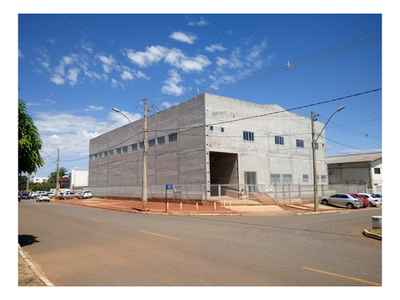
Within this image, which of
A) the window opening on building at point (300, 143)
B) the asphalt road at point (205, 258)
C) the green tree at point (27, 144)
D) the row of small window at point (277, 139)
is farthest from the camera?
the window opening on building at point (300, 143)

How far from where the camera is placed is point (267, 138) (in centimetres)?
4038

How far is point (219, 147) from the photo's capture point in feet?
113

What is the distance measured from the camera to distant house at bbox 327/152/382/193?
2108 inches

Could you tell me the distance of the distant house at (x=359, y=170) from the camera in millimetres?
53531

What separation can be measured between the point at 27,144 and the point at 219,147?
2654cm

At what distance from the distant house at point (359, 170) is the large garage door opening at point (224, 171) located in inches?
1085

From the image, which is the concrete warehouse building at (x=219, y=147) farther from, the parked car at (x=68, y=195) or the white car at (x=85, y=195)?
the parked car at (x=68, y=195)

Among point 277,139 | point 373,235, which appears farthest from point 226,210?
point 277,139

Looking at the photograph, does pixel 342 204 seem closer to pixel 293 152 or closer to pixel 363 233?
pixel 293 152

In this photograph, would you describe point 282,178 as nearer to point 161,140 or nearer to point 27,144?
point 161,140

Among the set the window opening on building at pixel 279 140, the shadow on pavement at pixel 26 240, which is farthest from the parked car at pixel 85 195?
the shadow on pavement at pixel 26 240

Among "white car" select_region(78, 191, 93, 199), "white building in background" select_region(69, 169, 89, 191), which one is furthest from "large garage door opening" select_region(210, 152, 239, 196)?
"white building in background" select_region(69, 169, 89, 191)

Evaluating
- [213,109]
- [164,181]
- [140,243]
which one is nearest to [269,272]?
[140,243]

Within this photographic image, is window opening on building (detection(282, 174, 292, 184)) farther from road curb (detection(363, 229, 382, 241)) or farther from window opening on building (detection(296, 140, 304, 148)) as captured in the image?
road curb (detection(363, 229, 382, 241))
